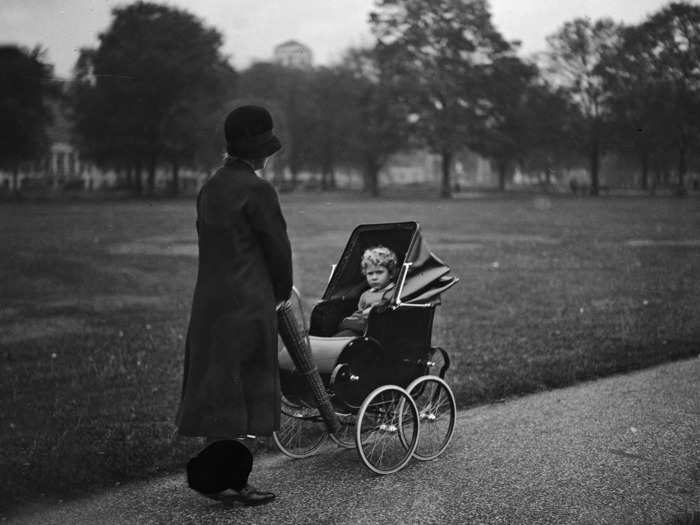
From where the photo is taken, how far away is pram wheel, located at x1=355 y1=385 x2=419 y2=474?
14.8 feet

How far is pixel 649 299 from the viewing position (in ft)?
36.5

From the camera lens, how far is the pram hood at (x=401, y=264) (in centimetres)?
498

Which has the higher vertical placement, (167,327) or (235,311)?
(235,311)

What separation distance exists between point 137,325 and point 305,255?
8283 millimetres

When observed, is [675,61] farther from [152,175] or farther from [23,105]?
[152,175]

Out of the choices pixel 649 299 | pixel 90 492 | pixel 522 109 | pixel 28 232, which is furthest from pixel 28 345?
pixel 522 109

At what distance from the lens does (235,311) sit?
3.69 m

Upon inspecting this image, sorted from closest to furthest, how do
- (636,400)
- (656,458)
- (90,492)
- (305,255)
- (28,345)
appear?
(90,492), (656,458), (636,400), (28,345), (305,255)

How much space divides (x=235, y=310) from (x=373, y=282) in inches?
64.7

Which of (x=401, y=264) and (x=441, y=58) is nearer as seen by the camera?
(x=401, y=264)

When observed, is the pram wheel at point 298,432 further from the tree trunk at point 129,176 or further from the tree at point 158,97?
the tree trunk at point 129,176

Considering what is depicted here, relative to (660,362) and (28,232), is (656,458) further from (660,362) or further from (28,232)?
(28,232)

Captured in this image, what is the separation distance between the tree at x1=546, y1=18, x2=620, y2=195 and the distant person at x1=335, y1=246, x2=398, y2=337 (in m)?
22.3

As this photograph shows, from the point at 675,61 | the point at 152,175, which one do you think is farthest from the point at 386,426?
the point at 152,175
